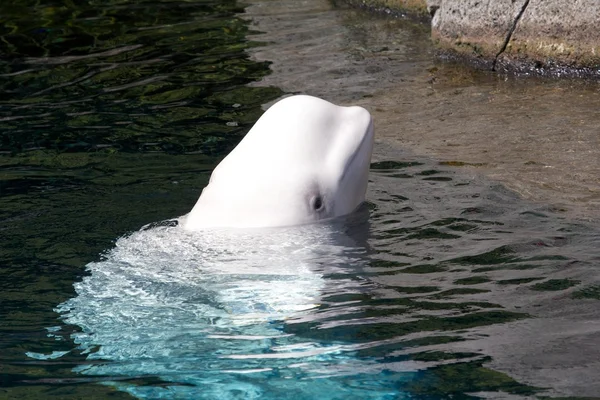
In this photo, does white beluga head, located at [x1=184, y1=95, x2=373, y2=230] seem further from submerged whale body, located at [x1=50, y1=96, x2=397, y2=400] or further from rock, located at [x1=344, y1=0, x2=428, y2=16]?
rock, located at [x1=344, y1=0, x2=428, y2=16]

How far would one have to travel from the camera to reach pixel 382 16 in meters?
12.3

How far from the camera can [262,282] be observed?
462 cm

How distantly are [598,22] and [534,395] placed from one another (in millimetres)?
5721

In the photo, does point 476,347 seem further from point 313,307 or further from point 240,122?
point 240,122

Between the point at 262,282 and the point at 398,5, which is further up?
the point at 398,5

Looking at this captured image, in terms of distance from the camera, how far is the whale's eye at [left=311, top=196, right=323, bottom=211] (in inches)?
205

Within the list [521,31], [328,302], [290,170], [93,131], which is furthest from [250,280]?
[521,31]

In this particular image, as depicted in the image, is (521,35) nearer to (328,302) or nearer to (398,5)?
(398,5)

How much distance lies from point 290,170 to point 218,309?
3.28ft

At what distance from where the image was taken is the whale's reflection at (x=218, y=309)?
3.84 m

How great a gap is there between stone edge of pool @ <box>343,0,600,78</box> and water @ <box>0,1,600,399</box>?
5.95ft

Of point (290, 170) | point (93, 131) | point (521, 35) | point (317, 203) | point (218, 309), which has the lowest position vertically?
point (218, 309)

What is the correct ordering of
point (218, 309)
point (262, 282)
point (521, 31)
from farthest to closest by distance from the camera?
point (521, 31), point (262, 282), point (218, 309)

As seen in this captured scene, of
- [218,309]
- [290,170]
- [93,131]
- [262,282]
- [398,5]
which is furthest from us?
[398,5]
